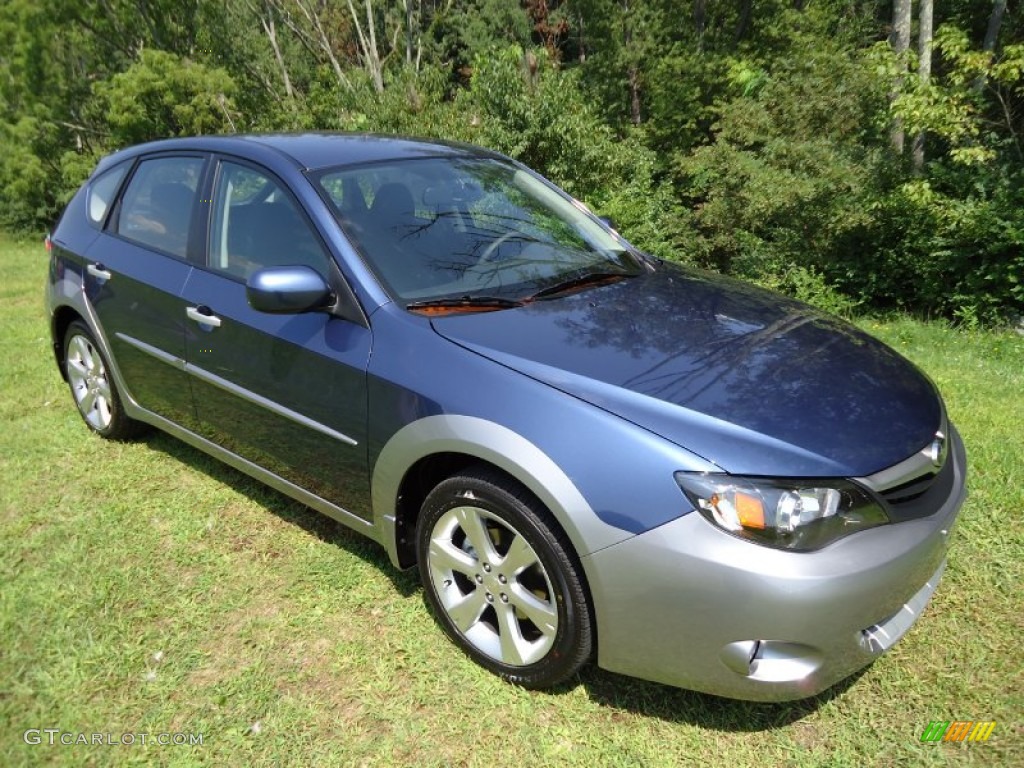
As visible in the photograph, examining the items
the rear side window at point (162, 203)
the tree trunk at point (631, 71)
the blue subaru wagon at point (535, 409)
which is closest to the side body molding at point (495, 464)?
the blue subaru wagon at point (535, 409)

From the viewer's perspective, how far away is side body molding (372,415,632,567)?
2.07 meters

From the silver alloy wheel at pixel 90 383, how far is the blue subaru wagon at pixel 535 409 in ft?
1.60

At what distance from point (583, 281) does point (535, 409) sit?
926mm

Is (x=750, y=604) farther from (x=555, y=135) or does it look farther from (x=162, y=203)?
(x=555, y=135)

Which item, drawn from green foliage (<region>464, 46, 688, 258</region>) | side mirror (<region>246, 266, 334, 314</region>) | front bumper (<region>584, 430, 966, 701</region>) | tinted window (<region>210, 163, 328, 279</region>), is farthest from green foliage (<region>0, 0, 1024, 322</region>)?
side mirror (<region>246, 266, 334, 314</region>)

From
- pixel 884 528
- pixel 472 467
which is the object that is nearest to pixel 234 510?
pixel 472 467

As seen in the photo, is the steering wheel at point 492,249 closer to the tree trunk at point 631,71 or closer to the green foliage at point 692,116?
the green foliage at point 692,116

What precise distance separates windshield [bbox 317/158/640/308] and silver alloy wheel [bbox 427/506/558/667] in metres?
0.80

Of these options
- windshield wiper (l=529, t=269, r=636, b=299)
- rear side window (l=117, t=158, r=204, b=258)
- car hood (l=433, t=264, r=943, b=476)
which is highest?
rear side window (l=117, t=158, r=204, b=258)

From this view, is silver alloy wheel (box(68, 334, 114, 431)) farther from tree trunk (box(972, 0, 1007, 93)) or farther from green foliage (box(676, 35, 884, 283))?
tree trunk (box(972, 0, 1007, 93))

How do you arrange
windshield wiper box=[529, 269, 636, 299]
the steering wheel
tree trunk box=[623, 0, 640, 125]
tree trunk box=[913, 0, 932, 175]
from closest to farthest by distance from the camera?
windshield wiper box=[529, 269, 636, 299] < the steering wheel < tree trunk box=[913, 0, 932, 175] < tree trunk box=[623, 0, 640, 125]

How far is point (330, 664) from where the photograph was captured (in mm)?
2596

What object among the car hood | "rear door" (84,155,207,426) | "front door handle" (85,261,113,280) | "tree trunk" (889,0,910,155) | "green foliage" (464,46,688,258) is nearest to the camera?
the car hood

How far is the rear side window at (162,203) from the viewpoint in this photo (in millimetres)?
3408
